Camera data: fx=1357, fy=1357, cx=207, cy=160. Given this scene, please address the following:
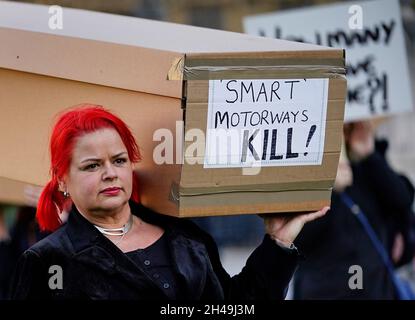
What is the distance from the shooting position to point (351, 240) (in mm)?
7301

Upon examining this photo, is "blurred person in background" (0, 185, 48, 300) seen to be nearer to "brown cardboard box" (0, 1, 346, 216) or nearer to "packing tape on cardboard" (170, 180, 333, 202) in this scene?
"brown cardboard box" (0, 1, 346, 216)

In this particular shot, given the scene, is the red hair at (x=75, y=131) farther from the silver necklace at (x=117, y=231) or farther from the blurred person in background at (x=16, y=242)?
the blurred person in background at (x=16, y=242)

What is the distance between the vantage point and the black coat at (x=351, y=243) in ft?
23.7

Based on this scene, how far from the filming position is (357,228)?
24.1 feet

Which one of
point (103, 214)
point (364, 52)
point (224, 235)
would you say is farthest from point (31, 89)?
point (224, 235)

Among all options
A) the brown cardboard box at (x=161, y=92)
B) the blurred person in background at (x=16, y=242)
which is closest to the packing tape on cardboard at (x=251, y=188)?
the brown cardboard box at (x=161, y=92)

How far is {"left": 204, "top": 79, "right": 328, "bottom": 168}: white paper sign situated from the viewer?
13.2 ft

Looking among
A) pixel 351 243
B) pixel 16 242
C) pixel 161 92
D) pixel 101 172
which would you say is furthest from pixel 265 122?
pixel 16 242

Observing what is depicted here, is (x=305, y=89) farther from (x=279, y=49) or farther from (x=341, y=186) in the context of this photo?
(x=341, y=186)

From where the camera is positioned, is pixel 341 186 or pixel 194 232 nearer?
pixel 194 232

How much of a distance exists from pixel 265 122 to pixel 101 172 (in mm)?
531

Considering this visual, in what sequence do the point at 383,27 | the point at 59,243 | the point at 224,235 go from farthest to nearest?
the point at 224,235
the point at 383,27
the point at 59,243

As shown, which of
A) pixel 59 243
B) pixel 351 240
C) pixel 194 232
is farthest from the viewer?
pixel 351 240

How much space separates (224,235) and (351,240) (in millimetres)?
8091
